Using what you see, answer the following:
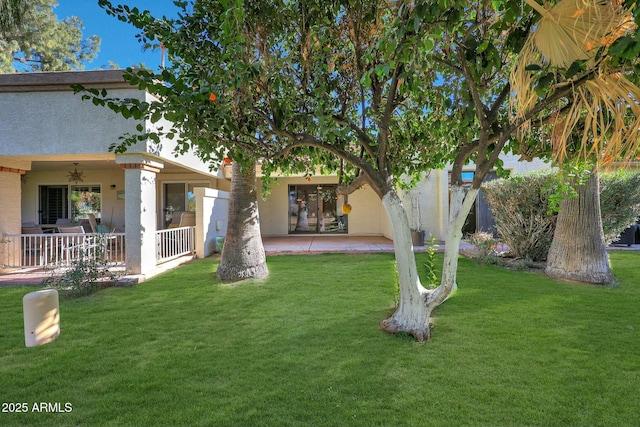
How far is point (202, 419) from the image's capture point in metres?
2.73

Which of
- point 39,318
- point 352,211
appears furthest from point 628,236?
point 39,318

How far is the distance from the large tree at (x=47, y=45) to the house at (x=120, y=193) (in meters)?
10.6

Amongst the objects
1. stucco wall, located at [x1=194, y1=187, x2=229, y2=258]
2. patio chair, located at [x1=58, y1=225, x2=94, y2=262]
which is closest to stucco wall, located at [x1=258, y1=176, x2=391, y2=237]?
stucco wall, located at [x1=194, y1=187, x2=229, y2=258]

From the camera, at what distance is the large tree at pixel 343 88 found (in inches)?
135

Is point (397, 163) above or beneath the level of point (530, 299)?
above

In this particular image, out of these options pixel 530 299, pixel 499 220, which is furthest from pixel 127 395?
pixel 499 220

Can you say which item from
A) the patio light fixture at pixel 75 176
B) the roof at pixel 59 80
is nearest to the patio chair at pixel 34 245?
the patio light fixture at pixel 75 176

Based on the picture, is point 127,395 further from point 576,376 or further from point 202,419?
point 576,376

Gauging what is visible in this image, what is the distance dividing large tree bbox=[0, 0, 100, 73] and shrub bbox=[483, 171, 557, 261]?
24446mm

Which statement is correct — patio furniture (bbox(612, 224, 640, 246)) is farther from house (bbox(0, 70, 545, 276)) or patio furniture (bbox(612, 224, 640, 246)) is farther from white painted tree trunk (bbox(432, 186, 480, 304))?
white painted tree trunk (bbox(432, 186, 480, 304))

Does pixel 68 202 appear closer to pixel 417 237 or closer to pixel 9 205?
pixel 9 205

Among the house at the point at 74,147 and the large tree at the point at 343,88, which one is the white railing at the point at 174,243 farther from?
the large tree at the point at 343,88

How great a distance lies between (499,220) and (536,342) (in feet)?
18.9

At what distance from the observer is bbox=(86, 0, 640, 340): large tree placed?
3.43 metres
